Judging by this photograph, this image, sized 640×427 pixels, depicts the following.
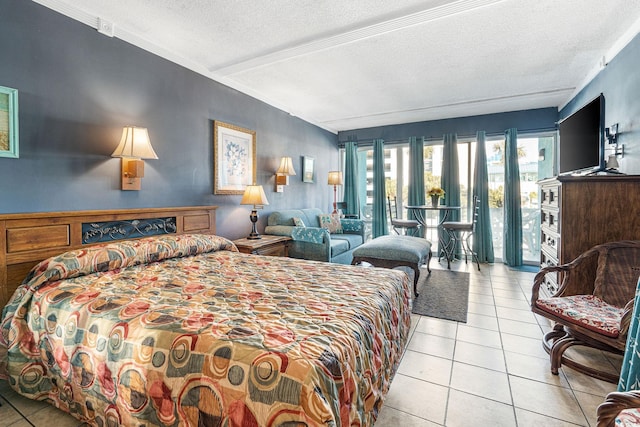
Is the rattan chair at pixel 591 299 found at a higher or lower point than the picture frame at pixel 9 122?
lower

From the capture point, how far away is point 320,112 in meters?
4.94

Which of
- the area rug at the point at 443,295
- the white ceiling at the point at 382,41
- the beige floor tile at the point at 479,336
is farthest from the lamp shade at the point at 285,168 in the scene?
the beige floor tile at the point at 479,336

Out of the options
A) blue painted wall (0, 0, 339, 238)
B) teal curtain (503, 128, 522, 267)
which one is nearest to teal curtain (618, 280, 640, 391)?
blue painted wall (0, 0, 339, 238)

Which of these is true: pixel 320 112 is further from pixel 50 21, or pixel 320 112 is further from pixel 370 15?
pixel 50 21

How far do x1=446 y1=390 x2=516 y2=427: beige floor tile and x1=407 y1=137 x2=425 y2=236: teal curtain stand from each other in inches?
162

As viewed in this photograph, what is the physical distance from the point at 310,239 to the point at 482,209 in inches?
127

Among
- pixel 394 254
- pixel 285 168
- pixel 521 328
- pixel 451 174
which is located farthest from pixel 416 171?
pixel 521 328

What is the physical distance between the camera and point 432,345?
7.44 ft

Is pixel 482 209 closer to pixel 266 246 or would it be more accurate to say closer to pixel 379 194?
pixel 379 194

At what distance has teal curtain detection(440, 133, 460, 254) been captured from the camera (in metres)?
5.22

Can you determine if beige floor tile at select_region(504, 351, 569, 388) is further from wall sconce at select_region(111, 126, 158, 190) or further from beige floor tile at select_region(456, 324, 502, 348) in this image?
wall sconce at select_region(111, 126, 158, 190)

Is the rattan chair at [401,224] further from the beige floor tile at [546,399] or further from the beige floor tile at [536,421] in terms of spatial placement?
the beige floor tile at [536,421]

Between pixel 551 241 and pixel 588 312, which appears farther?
pixel 551 241

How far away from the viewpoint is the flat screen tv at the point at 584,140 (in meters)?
2.45
